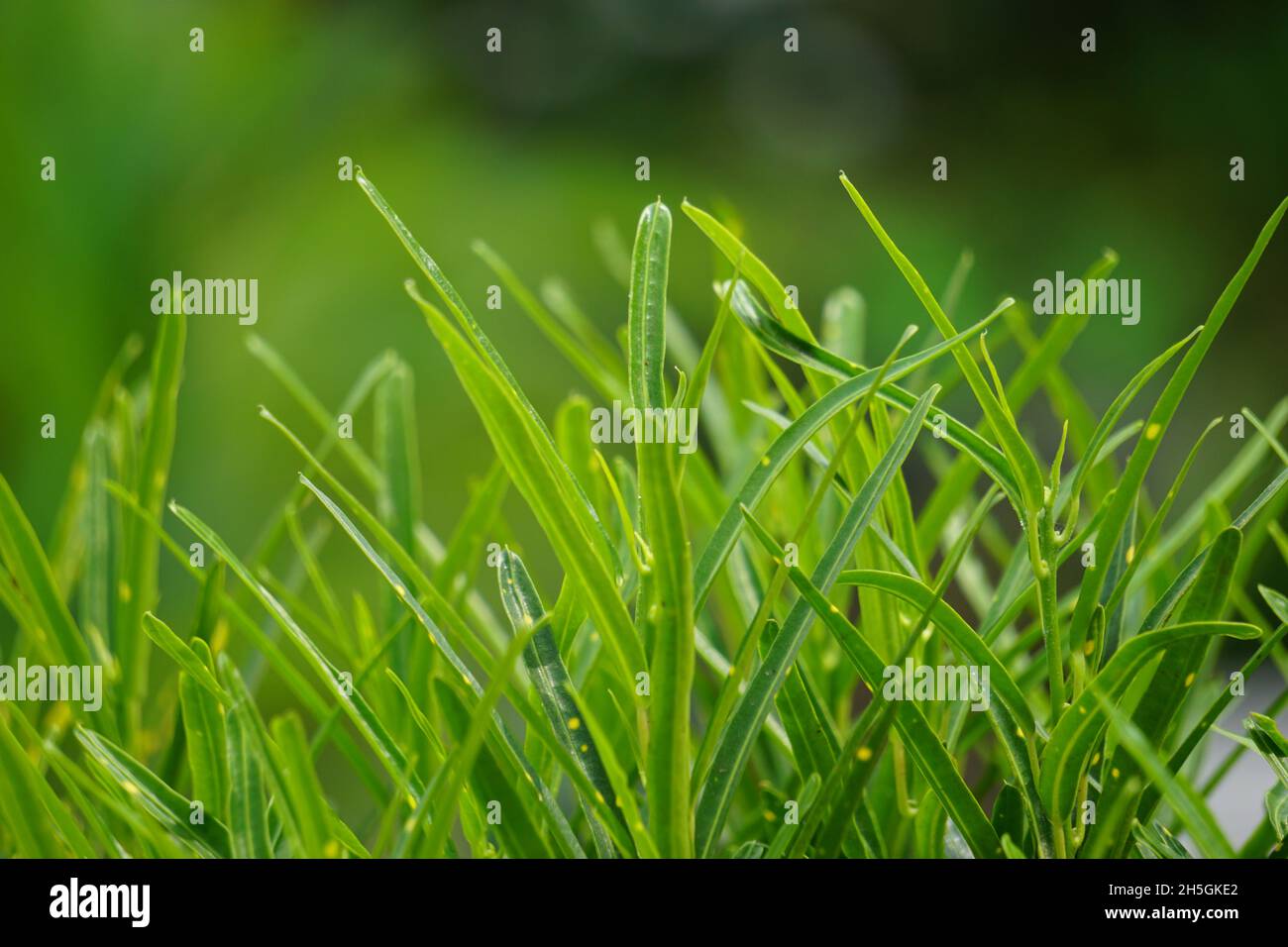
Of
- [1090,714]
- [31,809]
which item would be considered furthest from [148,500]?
[1090,714]

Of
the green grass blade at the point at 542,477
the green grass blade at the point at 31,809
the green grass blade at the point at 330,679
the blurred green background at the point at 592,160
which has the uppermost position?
the blurred green background at the point at 592,160

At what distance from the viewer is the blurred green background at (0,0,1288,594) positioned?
0.88 m

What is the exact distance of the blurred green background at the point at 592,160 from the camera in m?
0.88

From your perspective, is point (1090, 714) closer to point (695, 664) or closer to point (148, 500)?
point (695, 664)

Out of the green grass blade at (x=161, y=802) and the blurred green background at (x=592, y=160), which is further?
the blurred green background at (x=592, y=160)

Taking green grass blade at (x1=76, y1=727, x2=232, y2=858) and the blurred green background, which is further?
the blurred green background

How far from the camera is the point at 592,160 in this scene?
1.29m

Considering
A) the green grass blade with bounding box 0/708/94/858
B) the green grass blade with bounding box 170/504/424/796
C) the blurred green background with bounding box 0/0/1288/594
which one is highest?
the blurred green background with bounding box 0/0/1288/594

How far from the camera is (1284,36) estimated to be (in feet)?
4.12

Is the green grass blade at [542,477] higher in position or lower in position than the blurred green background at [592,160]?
lower

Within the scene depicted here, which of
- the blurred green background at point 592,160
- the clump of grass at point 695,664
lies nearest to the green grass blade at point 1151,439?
the clump of grass at point 695,664

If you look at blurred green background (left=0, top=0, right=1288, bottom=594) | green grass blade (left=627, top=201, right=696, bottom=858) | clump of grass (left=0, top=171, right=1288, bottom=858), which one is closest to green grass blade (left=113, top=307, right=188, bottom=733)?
→ clump of grass (left=0, top=171, right=1288, bottom=858)

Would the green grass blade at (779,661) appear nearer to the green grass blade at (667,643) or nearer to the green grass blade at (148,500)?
the green grass blade at (667,643)

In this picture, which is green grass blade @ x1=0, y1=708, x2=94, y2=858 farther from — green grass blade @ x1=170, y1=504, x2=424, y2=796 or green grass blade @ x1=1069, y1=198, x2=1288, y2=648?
green grass blade @ x1=1069, y1=198, x2=1288, y2=648
